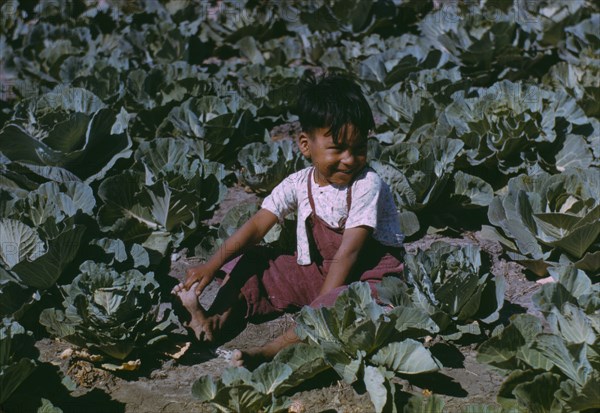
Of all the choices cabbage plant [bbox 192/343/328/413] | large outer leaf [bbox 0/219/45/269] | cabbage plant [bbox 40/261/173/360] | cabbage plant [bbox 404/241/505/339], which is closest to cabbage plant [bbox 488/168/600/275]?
cabbage plant [bbox 404/241/505/339]

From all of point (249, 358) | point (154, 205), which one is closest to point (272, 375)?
point (249, 358)

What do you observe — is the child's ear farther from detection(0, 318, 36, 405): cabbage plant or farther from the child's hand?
detection(0, 318, 36, 405): cabbage plant

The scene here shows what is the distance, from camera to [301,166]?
4.70m

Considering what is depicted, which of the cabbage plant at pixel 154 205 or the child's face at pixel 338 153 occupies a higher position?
the child's face at pixel 338 153

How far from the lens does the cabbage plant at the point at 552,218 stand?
3.75 meters

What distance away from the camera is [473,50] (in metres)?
5.95

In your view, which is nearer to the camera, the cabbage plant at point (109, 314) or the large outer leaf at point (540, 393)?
the large outer leaf at point (540, 393)

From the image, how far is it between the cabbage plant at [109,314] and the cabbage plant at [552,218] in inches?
70.2

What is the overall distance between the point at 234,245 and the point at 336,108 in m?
0.84

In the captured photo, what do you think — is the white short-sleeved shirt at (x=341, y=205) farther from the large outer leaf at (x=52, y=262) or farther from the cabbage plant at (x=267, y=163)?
the large outer leaf at (x=52, y=262)

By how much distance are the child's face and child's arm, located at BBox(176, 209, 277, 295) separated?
39 cm

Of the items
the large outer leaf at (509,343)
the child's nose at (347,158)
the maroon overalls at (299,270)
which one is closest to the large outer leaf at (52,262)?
the maroon overalls at (299,270)

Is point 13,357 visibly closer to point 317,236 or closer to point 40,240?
point 40,240

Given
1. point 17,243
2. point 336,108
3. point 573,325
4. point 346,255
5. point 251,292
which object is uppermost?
point 336,108
